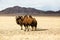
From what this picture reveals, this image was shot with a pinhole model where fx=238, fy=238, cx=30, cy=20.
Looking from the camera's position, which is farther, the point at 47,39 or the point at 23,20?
the point at 23,20

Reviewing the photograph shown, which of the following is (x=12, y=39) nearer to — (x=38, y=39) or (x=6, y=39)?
(x=6, y=39)

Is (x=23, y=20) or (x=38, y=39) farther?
(x=23, y=20)

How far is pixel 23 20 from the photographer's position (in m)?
18.0

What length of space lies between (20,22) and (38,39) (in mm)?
5211

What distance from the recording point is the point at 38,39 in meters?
13.2

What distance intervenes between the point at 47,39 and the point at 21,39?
57.0 inches

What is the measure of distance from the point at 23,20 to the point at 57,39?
202 inches

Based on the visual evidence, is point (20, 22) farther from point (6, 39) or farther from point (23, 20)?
point (6, 39)

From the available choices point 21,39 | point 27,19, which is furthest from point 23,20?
point 21,39

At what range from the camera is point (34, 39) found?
43.4 ft

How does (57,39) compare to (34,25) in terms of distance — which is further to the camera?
(34,25)

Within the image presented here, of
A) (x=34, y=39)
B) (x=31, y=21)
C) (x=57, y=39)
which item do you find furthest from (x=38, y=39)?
(x=31, y=21)

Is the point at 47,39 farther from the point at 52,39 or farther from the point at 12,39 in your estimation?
the point at 12,39

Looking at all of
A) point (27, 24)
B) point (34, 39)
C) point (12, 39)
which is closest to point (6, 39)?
point (12, 39)
